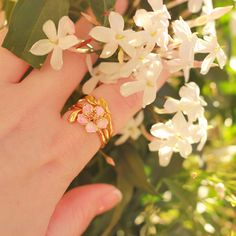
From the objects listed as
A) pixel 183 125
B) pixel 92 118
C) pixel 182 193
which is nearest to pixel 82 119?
pixel 92 118

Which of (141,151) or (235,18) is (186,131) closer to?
(141,151)

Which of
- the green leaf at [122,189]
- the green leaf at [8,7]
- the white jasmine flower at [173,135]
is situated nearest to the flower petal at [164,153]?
the white jasmine flower at [173,135]

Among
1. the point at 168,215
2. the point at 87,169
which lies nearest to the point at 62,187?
the point at 87,169

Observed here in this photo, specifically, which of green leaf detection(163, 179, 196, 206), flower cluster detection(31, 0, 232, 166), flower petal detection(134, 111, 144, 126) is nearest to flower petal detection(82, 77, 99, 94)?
flower cluster detection(31, 0, 232, 166)

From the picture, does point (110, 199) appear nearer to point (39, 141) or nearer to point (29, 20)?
point (39, 141)

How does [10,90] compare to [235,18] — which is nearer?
[10,90]

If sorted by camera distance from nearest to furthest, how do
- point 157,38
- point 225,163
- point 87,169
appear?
1. point 157,38
2. point 87,169
3. point 225,163
